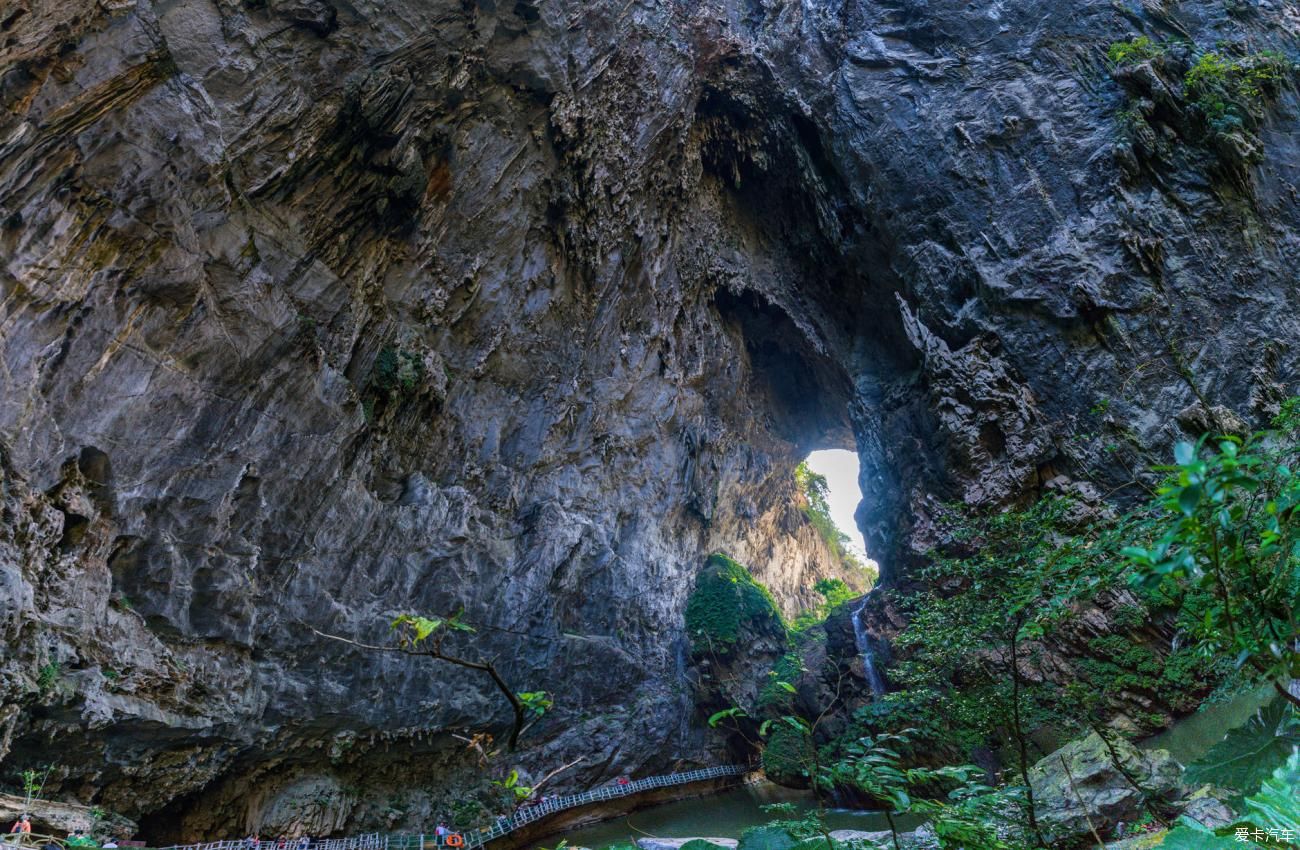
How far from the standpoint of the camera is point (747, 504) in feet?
80.9

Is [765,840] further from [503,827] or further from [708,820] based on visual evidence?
[708,820]

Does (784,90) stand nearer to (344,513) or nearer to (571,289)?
(571,289)

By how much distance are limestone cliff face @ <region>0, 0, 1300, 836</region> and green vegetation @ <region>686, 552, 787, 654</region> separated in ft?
3.27

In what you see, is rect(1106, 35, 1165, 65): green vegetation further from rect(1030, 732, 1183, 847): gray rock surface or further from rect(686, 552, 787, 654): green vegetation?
rect(686, 552, 787, 654): green vegetation

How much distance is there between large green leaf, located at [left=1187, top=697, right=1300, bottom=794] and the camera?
80.5 inches

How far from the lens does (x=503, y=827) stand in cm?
1244

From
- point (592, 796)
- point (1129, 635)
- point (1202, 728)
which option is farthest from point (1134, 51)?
point (592, 796)

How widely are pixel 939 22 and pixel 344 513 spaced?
1925cm

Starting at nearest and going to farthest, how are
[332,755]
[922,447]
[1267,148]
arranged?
[332,755], [1267,148], [922,447]

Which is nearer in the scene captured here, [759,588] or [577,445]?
[577,445]

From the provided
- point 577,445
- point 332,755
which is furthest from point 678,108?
point 332,755

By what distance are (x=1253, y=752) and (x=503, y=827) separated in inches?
519

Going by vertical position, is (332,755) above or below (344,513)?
below

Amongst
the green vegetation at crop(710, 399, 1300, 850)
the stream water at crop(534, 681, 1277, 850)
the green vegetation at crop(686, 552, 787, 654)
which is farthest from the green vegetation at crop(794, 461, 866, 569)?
the green vegetation at crop(710, 399, 1300, 850)
